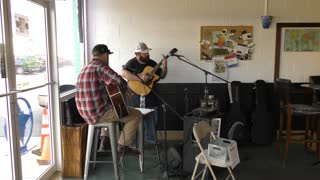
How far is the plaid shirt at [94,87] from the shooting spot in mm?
3172

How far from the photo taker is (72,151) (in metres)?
3.54

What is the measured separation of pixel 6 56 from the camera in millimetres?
2586

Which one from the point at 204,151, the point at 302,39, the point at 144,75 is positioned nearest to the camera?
the point at 204,151

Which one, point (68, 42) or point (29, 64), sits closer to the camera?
point (29, 64)

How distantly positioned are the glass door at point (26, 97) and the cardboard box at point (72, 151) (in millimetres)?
207

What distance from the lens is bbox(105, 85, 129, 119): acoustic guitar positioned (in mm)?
3223

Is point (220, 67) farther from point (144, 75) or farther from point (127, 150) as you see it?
point (127, 150)

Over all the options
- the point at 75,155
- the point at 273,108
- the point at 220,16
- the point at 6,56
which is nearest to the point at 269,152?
the point at 273,108

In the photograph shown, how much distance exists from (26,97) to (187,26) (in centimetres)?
283

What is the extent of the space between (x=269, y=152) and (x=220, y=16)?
221 cm

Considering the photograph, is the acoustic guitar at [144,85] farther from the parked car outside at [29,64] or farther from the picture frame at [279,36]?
the picture frame at [279,36]

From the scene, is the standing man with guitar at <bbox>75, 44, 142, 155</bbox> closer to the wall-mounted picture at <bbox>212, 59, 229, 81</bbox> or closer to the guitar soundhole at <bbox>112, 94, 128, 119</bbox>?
the guitar soundhole at <bbox>112, 94, 128, 119</bbox>

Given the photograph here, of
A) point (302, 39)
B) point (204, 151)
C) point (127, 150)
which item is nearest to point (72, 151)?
point (127, 150)

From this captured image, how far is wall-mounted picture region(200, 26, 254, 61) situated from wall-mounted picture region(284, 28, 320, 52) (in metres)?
0.59
